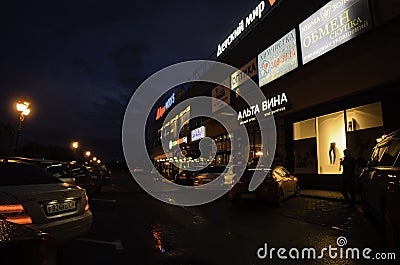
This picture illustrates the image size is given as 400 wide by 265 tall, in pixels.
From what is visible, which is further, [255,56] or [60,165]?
[255,56]

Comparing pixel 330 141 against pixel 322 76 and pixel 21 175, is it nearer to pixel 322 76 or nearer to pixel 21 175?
pixel 322 76

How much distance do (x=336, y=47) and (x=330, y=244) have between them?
10.8 metres

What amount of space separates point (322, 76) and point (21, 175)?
1408 cm

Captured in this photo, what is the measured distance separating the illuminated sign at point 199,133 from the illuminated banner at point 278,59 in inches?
481

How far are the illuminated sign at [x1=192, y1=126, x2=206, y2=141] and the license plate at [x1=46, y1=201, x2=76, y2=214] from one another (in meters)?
26.1

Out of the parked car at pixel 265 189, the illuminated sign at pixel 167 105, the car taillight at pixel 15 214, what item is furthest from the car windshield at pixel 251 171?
the illuminated sign at pixel 167 105

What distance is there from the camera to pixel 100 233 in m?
6.75

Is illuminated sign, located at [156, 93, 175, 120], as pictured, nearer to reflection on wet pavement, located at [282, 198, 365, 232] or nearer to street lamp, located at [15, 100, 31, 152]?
street lamp, located at [15, 100, 31, 152]

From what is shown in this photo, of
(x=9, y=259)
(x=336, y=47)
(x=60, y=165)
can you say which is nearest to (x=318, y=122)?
(x=336, y=47)

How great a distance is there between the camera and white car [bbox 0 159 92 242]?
13.4 feet

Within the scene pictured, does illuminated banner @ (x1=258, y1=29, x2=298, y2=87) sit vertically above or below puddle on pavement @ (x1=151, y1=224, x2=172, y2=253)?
above

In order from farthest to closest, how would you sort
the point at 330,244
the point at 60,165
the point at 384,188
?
the point at 60,165, the point at 330,244, the point at 384,188

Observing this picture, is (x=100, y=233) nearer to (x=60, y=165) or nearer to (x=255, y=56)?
(x=60, y=165)

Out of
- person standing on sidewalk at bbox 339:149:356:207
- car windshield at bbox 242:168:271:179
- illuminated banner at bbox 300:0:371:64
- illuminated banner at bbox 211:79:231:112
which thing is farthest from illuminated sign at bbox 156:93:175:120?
person standing on sidewalk at bbox 339:149:356:207
